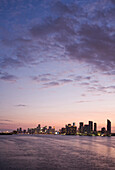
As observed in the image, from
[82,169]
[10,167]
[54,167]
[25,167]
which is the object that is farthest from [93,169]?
[10,167]

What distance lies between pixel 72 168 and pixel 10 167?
48.3 feet

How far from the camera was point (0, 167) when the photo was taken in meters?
45.7

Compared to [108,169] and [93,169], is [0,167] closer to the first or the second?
[93,169]

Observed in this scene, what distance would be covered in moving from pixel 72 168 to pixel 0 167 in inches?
671

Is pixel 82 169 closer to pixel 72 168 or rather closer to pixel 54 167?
pixel 72 168

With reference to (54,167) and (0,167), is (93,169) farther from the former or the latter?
(0,167)

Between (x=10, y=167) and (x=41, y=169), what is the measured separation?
24.2ft

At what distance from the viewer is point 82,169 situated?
4644 cm

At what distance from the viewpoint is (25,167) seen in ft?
151

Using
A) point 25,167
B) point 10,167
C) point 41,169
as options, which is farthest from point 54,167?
point 10,167

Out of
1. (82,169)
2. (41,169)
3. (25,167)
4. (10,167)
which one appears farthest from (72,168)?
(10,167)

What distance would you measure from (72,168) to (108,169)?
28.4ft

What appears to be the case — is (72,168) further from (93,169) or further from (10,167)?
(10,167)

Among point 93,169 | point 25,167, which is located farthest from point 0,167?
point 93,169
